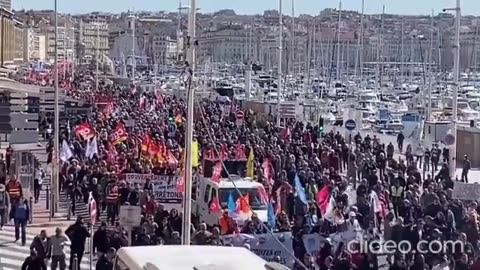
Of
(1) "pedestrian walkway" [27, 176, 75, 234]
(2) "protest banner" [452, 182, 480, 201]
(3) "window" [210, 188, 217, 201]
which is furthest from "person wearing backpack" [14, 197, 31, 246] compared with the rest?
(2) "protest banner" [452, 182, 480, 201]

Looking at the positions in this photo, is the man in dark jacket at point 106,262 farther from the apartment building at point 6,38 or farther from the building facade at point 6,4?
the building facade at point 6,4

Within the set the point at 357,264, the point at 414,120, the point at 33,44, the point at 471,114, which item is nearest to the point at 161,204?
the point at 357,264

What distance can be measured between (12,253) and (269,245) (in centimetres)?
629

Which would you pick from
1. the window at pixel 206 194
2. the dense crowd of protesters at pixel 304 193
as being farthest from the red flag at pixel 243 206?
the window at pixel 206 194

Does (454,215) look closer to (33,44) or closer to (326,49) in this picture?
(326,49)

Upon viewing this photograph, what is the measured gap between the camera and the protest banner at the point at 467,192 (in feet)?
67.4

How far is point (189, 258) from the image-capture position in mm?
10969

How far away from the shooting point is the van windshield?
22.0m

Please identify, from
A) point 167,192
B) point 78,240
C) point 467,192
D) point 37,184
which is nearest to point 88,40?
point 37,184

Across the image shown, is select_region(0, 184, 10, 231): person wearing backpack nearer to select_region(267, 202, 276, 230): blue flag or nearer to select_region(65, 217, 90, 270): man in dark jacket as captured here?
select_region(65, 217, 90, 270): man in dark jacket

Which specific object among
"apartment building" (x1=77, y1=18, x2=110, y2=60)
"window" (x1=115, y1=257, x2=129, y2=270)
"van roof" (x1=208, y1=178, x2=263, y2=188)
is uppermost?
"apartment building" (x1=77, y1=18, x2=110, y2=60)

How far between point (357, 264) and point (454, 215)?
13.4 ft
